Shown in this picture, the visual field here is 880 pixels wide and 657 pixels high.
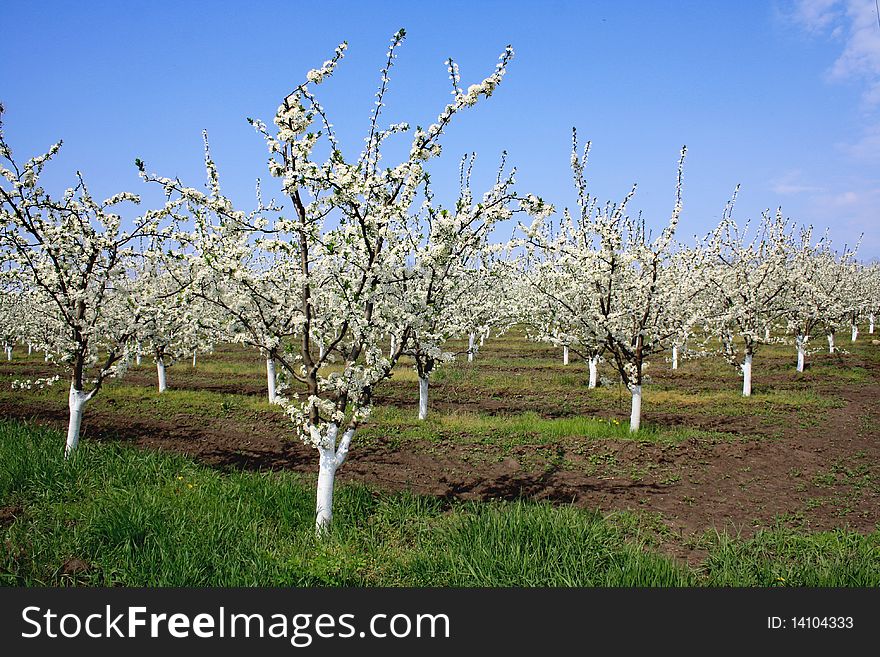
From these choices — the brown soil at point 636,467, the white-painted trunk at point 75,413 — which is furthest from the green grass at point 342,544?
the white-painted trunk at point 75,413

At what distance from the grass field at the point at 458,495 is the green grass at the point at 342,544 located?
0.09 ft

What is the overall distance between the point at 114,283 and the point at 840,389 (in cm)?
2518

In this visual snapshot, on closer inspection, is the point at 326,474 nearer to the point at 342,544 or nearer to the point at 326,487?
the point at 326,487

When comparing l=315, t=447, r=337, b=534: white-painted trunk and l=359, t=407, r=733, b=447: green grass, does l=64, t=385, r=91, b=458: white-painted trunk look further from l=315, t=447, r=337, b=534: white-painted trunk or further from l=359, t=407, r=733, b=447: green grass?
l=315, t=447, r=337, b=534: white-painted trunk

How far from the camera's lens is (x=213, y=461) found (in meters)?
11.2

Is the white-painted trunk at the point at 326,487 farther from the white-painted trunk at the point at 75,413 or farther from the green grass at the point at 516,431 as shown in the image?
the white-painted trunk at the point at 75,413

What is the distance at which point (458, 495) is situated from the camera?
30.6 ft

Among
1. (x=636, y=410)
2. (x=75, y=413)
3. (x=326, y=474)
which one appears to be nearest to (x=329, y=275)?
(x=326, y=474)

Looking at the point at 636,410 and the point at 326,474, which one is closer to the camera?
the point at 326,474

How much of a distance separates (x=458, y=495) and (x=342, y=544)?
3.23 m

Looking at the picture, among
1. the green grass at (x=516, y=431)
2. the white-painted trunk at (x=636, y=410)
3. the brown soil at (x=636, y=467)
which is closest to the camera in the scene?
the brown soil at (x=636, y=467)

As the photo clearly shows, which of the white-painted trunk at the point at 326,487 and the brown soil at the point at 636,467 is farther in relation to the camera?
the brown soil at the point at 636,467

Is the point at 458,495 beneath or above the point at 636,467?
beneath

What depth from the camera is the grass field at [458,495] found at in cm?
581
